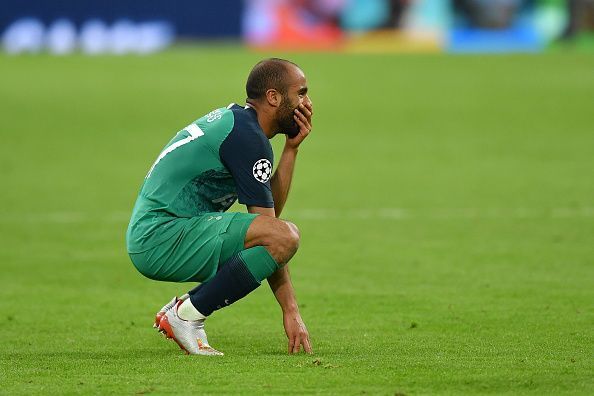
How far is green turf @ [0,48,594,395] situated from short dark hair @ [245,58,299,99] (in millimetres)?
1385

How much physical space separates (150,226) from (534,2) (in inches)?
1232

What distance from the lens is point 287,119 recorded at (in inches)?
274

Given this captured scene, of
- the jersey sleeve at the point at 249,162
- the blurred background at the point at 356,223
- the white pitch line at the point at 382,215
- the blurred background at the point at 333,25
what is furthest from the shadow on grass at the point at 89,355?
the blurred background at the point at 333,25

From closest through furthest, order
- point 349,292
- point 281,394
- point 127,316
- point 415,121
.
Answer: point 281,394 → point 127,316 → point 349,292 → point 415,121

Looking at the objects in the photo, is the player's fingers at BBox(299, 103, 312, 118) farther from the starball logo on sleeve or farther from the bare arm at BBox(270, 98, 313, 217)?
the starball logo on sleeve

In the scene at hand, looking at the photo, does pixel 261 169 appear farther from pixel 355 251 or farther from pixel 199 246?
pixel 355 251

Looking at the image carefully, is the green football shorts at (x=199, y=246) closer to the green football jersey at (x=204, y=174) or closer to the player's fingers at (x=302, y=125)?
the green football jersey at (x=204, y=174)

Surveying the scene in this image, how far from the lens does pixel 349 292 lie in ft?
30.2

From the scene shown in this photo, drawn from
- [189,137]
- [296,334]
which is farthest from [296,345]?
[189,137]

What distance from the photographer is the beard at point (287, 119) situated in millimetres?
6918

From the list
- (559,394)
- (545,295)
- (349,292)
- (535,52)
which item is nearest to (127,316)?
(349,292)

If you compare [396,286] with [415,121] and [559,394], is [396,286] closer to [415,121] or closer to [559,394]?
[559,394]

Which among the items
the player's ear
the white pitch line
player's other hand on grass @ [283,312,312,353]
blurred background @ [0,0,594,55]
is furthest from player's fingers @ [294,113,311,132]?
blurred background @ [0,0,594,55]

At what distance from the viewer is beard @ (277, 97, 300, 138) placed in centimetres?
692
